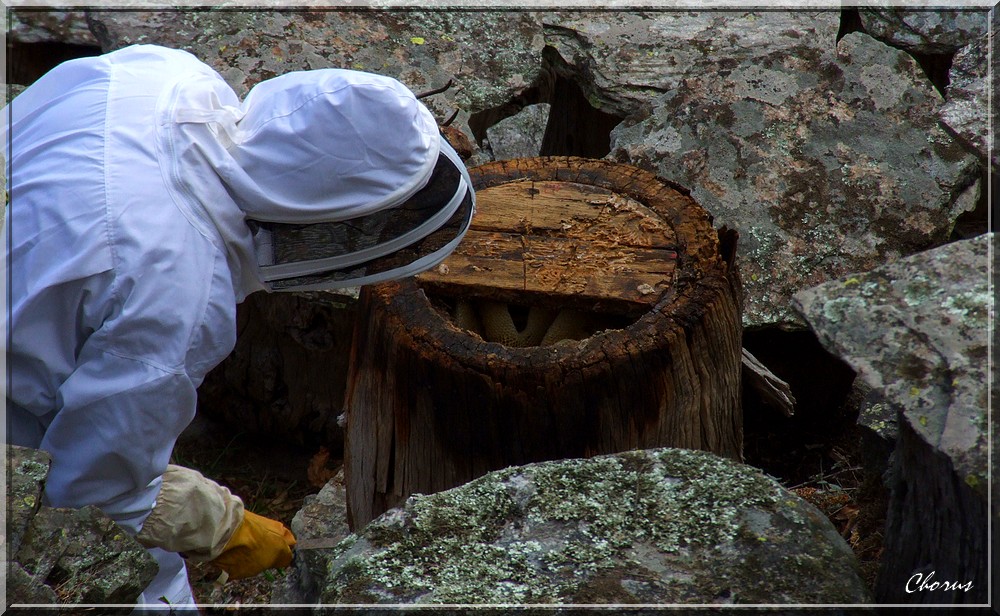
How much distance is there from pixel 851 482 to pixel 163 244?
2.35m

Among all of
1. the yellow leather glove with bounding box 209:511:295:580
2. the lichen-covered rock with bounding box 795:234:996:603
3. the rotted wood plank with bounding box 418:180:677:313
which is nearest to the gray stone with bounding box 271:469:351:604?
the yellow leather glove with bounding box 209:511:295:580

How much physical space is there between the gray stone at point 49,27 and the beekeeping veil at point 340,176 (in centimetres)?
257

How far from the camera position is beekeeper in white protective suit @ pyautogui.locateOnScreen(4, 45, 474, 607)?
1.93 meters

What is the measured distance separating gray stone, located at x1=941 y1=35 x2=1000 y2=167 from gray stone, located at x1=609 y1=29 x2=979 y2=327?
135cm

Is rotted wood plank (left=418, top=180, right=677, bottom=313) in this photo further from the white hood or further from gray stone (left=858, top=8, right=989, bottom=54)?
gray stone (left=858, top=8, right=989, bottom=54)

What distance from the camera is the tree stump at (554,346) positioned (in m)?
2.14

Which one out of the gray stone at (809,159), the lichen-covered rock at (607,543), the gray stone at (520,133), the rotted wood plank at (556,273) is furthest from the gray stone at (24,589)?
the gray stone at (520,133)

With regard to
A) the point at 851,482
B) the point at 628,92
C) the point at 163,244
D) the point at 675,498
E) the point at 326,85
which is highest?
the point at 628,92

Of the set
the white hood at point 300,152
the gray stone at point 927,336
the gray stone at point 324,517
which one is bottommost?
the gray stone at point 324,517

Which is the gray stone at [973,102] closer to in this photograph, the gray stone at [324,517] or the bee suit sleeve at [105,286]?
the bee suit sleeve at [105,286]

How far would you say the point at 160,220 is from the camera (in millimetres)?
1940

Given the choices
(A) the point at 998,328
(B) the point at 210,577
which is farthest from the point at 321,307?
(A) the point at 998,328

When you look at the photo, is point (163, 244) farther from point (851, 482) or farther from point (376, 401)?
point (851, 482)

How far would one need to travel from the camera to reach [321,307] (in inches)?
135
